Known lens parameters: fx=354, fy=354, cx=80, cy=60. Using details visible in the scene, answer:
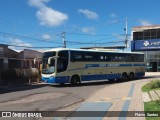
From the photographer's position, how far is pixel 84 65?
99.1ft

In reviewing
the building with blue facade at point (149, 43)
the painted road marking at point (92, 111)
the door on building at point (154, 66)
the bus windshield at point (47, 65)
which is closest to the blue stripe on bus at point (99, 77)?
the bus windshield at point (47, 65)

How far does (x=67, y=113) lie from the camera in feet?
43.5

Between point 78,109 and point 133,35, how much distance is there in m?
50.1

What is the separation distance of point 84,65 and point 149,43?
1296 inches

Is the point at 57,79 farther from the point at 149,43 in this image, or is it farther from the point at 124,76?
the point at 149,43

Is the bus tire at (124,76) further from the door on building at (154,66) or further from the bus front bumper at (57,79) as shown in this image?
the door on building at (154,66)

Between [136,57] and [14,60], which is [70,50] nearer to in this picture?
[136,57]

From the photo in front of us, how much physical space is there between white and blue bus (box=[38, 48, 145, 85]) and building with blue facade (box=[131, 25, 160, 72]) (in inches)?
964

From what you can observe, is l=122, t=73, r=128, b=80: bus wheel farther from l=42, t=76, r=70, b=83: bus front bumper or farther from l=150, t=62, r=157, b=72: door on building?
l=150, t=62, r=157, b=72: door on building

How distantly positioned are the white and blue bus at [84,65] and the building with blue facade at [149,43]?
24483mm

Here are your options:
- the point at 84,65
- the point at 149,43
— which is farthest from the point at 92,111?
the point at 149,43

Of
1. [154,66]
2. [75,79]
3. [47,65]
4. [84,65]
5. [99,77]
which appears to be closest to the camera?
[47,65]

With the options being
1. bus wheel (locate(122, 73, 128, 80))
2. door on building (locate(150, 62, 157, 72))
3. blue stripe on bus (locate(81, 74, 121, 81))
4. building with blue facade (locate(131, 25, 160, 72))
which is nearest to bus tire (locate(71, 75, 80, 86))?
blue stripe on bus (locate(81, 74, 121, 81))

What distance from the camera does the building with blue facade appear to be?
60516mm
